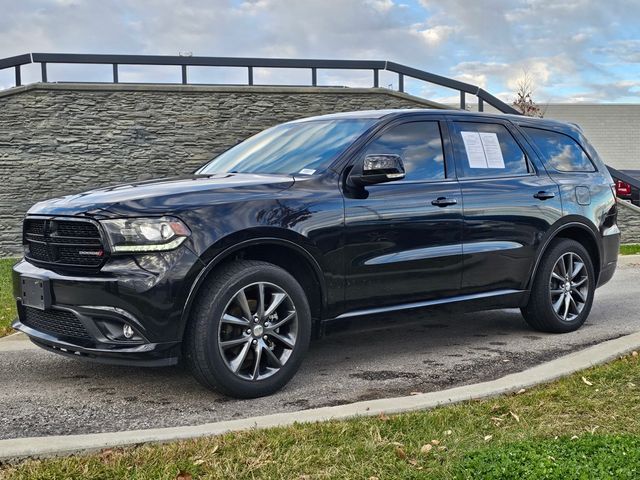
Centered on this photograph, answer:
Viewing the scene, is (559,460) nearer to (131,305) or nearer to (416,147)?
(131,305)

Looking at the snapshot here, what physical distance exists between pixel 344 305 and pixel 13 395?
2.19 meters

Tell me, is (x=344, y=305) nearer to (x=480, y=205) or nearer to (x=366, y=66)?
(x=480, y=205)

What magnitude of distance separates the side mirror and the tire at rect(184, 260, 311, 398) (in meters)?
0.82

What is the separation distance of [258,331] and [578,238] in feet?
11.4

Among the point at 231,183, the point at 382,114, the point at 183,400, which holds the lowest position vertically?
the point at 183,400

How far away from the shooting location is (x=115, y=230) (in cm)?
424

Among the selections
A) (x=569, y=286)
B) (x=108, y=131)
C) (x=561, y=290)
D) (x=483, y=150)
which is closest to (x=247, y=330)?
(x=483, y=150)

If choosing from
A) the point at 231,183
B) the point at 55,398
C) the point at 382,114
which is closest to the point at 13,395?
the point at 55,398

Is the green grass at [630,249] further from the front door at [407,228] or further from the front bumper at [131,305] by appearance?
the front bumper at [131,305]

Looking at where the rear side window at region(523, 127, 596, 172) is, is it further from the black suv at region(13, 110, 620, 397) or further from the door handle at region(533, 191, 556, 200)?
the door handle at region(533, 191, 556, 200)

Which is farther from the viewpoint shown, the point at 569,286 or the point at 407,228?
the point at 569,286

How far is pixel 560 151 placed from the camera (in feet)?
22.0

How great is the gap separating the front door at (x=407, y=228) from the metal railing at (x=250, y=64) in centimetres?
1132

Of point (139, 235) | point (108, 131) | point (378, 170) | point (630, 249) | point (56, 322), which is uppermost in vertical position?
point (108, 131)
